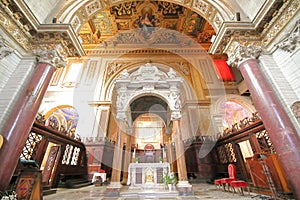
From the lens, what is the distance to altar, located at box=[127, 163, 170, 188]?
16.5 feet

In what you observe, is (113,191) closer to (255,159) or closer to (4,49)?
(255,159)

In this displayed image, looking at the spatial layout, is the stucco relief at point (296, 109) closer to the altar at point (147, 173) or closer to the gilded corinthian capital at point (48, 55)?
the altar at point (147, 173)

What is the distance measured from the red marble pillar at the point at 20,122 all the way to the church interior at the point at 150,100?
0.02m

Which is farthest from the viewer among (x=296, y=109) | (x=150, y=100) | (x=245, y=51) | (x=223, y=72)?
(x=223, y=72)

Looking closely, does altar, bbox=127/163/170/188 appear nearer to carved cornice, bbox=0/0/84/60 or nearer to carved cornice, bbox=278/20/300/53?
carved cornice, bbox=0/0/84/60

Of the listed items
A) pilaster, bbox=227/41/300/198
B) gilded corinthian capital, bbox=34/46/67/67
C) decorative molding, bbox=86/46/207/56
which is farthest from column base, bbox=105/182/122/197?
decorative molding, bbox=86/46/207/56

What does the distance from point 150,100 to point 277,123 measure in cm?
470

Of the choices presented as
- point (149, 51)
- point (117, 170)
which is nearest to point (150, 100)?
point (117, 170)

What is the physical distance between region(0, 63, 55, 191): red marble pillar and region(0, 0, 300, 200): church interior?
0.06 feet

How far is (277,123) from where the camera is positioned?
3.05 metres

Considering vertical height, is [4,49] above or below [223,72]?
below

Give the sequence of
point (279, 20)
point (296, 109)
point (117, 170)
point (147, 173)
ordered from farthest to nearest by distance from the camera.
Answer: point (147, 173) < point (117, 170) < point (279, 20) < point (296, 109)

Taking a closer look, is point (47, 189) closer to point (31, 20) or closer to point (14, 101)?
point (14, 101)

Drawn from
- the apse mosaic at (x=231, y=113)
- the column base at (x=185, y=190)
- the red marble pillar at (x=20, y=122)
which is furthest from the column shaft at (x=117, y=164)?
the apse mosaic at (x=231, y=113)
